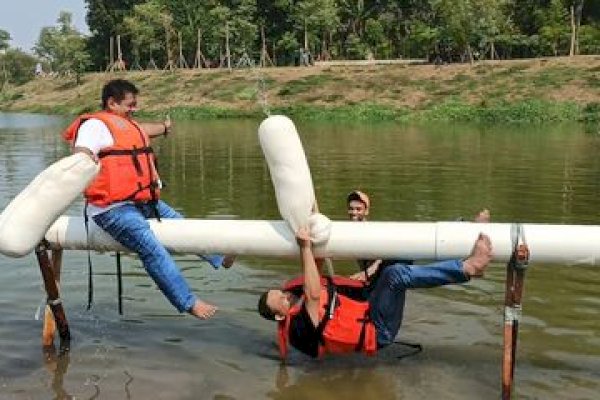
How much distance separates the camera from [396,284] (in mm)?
6734

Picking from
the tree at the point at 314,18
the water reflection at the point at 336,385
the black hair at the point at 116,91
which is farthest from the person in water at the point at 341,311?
the tree at the point at 314,18

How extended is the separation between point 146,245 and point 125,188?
513mm

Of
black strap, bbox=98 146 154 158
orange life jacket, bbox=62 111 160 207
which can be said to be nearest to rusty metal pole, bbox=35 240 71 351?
orange life jacket, bbox=62 111 160 207

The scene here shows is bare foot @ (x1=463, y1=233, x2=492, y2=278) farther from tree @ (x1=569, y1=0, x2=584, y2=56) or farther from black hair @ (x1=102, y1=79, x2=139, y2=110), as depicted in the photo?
tree @ (x1=569, y1=0, x2=584, y2=56)

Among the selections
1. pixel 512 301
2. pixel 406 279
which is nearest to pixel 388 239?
pixel 406 279

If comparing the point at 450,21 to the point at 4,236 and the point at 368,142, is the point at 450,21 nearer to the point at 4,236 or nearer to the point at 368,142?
the point at 368,142

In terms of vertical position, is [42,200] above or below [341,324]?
above

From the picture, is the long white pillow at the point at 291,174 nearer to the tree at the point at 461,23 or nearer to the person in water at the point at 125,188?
the person in water at the point at 125,188

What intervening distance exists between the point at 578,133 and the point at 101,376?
33235 millimetres

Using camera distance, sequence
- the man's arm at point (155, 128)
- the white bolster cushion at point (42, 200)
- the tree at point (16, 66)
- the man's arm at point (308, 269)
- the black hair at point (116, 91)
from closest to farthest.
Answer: the white bolster cushion at point (42, 200), the man's arm at point (308, 269), the black hair at point (116, 91), the man's arm at point (155, 128), the tree at point (16, 66)

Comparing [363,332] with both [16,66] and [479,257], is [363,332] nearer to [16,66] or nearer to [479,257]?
[479,257]

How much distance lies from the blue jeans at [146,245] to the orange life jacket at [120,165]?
126mm

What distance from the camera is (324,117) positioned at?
53.9 m

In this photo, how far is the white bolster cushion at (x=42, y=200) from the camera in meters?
6.36
